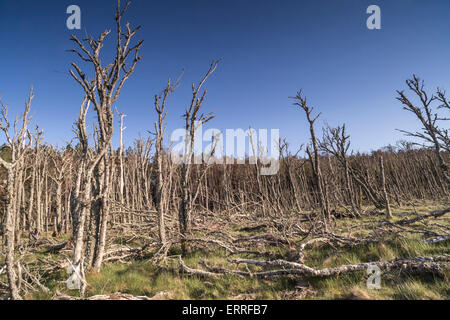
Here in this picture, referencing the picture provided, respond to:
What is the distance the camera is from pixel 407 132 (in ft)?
20.7

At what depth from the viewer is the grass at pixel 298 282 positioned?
252 cm

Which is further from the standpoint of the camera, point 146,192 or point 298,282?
point 146,192

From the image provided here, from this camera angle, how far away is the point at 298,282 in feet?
9.81

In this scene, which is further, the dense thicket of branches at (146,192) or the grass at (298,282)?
the dense thicket of branches at (146,192)

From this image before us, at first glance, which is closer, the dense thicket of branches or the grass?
the grass

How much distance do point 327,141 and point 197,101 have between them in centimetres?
952

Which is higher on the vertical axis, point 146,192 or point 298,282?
point 146,192

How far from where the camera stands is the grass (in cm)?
252

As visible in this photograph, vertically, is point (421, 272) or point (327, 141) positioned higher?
point (327, 141)

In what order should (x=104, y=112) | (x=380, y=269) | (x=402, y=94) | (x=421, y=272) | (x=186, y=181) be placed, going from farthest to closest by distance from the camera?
(x=402, y=94), (x=186, y=181), (x=104, y=112), (x=380, y=269), (x=421, y=272)
